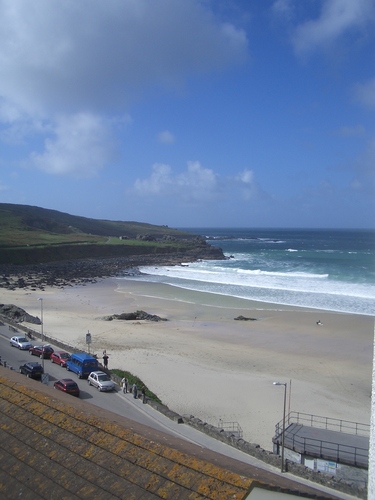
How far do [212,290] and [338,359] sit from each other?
2326cm

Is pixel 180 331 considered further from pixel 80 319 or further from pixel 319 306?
pixel 319 306

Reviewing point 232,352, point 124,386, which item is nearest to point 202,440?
point 124,386

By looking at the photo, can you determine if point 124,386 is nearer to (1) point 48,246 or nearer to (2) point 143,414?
(2) point 143,414

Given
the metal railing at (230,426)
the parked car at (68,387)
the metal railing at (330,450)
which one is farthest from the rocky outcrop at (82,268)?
the metal railing at (330,450)

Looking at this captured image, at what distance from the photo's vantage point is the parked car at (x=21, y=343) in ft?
69.2

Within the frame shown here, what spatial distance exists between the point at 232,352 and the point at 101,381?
9978mm

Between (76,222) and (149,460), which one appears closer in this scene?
(149,460)

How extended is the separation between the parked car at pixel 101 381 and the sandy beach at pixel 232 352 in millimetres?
2229

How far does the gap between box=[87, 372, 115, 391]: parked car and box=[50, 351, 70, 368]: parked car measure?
2.80 metres

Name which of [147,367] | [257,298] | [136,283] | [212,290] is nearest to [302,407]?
[147,367]

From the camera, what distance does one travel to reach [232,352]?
23.9m

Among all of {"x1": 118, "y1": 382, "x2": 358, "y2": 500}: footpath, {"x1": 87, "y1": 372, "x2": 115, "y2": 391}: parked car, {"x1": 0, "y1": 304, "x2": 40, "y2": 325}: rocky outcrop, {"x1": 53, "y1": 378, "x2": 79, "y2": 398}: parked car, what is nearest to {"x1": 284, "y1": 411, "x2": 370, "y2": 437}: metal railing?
{"x1": 118, "y1": 382, "x2": 358, "y2": 500}: footpath

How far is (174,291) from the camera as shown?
150ft

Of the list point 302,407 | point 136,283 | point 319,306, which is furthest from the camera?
point 136,283
